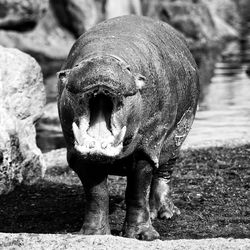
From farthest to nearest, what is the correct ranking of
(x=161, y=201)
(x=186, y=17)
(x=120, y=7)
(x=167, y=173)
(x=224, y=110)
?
(x=186, y=17)
(x=120, y=7)
(x=224, y=110)
(x=167, y=173)
(x=161, y=201)

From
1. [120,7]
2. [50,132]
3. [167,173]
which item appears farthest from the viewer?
[120,7]

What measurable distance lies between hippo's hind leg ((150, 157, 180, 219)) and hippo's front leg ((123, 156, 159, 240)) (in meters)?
0.77

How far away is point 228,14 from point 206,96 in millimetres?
26702

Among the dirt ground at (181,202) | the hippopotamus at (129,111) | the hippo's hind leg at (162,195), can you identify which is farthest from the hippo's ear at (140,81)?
the hippo's hind leg at (162,195)

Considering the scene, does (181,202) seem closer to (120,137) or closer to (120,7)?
(120,137)

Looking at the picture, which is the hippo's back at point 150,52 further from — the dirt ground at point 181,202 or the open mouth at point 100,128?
the dirt ground at point 181,202

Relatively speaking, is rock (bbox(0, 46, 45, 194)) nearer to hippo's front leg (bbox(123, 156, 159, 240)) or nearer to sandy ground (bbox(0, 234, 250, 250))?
hippo's front leg (bbox(123, 156, 159, 240))

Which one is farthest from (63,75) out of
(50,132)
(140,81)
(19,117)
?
(50,132)

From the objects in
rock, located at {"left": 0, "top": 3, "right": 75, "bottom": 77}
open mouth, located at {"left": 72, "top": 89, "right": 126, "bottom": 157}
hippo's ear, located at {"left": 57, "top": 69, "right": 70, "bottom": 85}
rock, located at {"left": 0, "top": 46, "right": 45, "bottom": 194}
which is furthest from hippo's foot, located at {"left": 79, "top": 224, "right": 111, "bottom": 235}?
rock, located at {"left": 0, "top": 3, "right": 75, "bottom": 77}

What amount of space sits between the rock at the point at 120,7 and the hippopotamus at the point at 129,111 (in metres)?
23.0

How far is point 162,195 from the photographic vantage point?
7281mm

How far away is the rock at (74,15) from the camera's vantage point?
28.3 meters

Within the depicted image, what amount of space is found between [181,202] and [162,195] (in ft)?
1.46

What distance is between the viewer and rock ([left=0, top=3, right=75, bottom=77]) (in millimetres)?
24594
